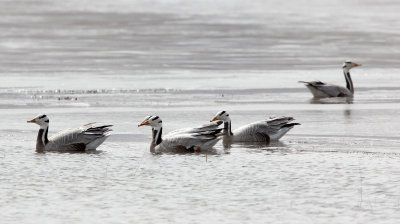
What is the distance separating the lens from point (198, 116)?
21.1 metres

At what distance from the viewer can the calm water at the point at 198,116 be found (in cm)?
1194

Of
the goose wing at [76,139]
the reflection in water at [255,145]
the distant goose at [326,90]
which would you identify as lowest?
the reflection in water at [255,145]

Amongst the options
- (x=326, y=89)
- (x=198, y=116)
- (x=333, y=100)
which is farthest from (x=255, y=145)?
(x=326, y=89)

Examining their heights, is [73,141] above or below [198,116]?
below

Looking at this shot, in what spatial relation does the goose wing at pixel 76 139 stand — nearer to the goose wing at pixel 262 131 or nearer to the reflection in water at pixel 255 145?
the reflection in water at pixel 255 145

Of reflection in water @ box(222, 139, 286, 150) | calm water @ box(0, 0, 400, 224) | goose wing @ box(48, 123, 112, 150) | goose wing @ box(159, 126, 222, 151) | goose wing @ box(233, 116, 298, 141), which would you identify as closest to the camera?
calm water @ box(0, 0, 400, 224)

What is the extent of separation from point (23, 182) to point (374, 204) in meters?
5.10

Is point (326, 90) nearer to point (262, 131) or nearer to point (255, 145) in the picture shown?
point (262, 131)

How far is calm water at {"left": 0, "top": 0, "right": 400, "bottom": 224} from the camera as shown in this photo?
11938mm

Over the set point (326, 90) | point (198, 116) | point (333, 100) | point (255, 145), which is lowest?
point (255, 145)

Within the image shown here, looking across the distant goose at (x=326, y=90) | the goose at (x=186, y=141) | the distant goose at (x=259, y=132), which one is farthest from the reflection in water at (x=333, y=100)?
the goose at (x=186, y=141)

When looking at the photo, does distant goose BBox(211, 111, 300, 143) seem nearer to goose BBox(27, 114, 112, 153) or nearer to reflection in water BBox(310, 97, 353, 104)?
goose BBox(27, 114, 112, 153)

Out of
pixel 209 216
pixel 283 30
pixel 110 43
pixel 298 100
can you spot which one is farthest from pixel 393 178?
pixel 283 30

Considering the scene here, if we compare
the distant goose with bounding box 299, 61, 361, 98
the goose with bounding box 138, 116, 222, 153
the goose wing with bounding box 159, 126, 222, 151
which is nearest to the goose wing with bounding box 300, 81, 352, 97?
the distant goose with bounding box 299, 61, 361, 98
